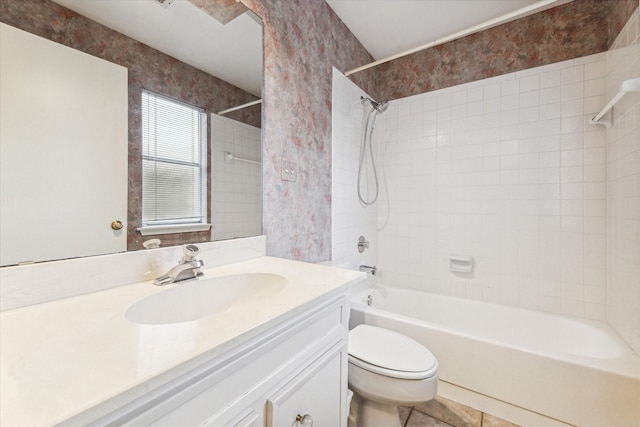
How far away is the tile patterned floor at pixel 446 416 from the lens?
4.61 ft

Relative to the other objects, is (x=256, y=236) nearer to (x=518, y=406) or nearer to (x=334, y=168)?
(x=334, y=168)

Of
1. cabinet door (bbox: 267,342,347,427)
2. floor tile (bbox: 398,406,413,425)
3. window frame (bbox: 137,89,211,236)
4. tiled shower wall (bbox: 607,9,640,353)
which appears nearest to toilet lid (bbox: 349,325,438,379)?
cabinet door (bbox: 267,342,347,427)

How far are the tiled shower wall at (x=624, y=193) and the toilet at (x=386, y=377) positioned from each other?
1.11m

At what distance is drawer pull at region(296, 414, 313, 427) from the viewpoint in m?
0.72

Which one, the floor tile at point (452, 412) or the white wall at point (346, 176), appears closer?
the floor tile at point (452, 412)

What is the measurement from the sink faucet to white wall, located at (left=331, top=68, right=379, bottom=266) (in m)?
1.12

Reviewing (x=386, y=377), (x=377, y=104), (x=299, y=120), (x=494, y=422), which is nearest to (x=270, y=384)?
(x=386, y=377)

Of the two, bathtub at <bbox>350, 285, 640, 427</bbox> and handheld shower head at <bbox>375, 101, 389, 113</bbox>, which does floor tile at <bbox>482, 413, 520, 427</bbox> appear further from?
handheld shower head at <bbox>375, 101, 389, 113</bbox>

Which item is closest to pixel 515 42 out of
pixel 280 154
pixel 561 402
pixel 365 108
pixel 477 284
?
pixel 365 108

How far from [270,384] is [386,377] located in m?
0.72

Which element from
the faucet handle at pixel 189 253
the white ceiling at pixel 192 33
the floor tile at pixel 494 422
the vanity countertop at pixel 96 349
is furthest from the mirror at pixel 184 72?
the floor tile at pixel 494 422

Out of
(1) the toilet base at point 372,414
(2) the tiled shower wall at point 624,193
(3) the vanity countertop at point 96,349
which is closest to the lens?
(3) the vanity countertop at point 96,349

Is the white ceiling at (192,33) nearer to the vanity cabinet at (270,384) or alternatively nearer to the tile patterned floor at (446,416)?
the vanity cabinet at (270,384)

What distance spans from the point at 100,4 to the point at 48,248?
2.46 ft
